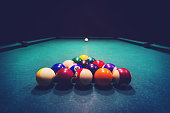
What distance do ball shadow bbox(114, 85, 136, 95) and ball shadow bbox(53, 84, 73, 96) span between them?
615 mm

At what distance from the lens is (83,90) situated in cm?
160

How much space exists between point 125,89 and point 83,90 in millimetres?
542

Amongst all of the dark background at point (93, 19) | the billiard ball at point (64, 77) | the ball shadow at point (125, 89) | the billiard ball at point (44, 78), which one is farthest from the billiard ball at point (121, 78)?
the dark background at point (93, 19)

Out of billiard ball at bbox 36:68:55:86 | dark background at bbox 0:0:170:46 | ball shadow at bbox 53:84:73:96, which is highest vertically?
dark background at bbox 0:0:170:46

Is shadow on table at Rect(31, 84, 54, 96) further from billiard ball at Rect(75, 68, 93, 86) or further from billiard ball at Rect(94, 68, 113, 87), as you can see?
Result: billiard ball at Rect(94, 68, 113, 87)

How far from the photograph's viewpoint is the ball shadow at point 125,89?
5.03 feet

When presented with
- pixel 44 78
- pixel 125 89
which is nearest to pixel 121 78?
pixel 125 89

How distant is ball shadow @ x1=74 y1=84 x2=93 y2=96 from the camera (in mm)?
1514

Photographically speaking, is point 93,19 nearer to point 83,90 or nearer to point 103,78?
point 103,78

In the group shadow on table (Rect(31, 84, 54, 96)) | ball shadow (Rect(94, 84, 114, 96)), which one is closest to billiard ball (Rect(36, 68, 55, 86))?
shadow on table (Rect(31, 84, 54, 96))

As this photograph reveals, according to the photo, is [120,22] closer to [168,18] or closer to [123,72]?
[168,18]

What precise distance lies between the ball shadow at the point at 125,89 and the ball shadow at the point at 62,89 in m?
0.62

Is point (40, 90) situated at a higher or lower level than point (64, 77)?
lower

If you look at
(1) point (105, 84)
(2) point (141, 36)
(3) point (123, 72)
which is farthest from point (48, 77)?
(2) point (141, 36)
